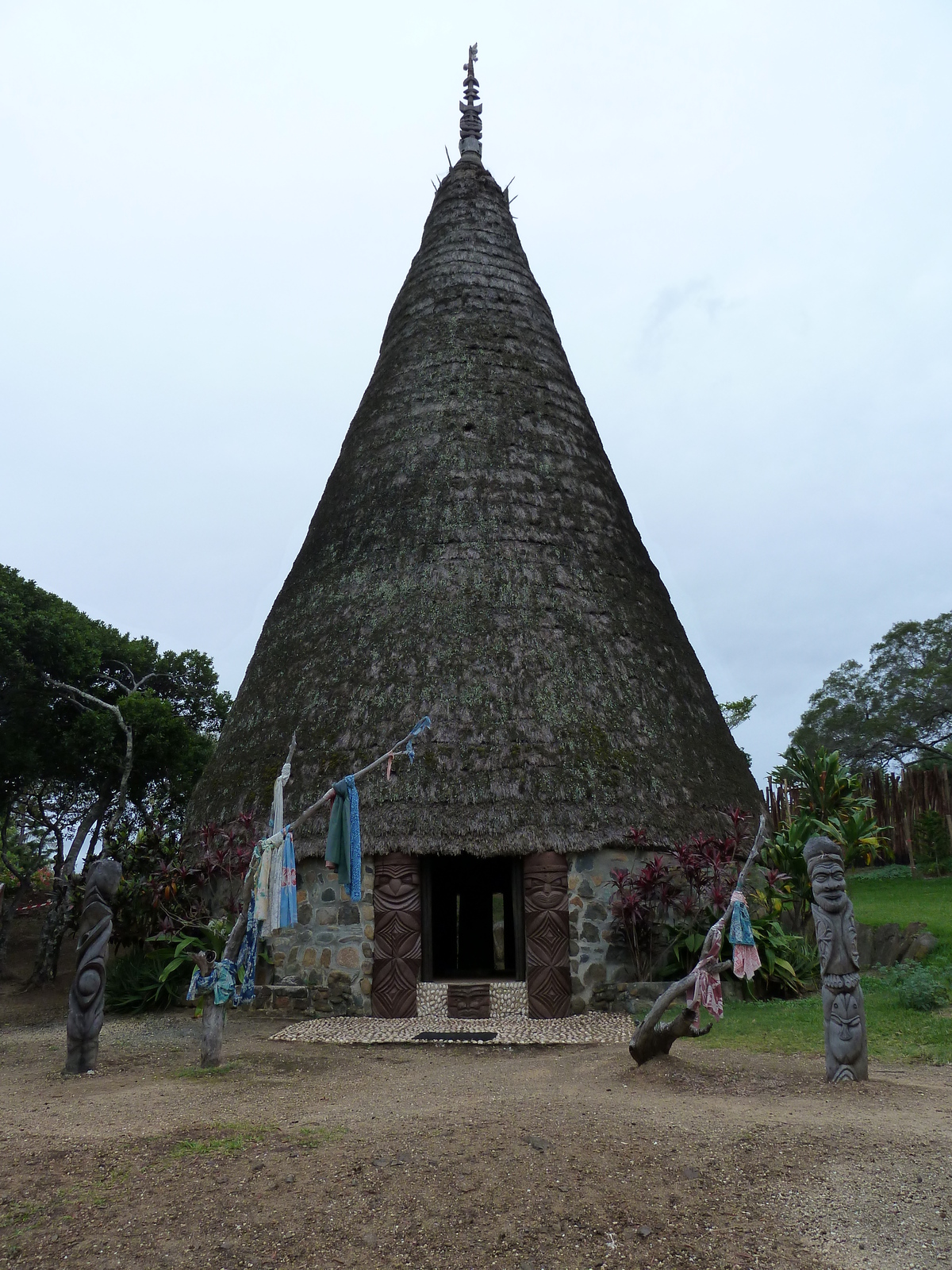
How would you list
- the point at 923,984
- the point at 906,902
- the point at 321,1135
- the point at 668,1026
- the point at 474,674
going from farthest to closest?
the point at 906,902 → the point at 474,674 → the point at 923,984 → the point at 668,1026 → the point at 321,1135

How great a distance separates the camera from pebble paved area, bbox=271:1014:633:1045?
34.4 ft

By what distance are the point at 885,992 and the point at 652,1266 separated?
8.53 m

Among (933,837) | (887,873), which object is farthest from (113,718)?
(933,837)

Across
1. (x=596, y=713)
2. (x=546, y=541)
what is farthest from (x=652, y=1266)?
(x=546, y=541)

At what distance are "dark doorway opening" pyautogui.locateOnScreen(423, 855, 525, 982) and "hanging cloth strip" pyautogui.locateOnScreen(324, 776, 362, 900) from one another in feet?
12.4

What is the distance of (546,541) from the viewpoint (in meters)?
14.8

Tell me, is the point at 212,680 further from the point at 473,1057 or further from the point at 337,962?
the point at 473,1057

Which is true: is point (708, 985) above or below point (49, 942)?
below

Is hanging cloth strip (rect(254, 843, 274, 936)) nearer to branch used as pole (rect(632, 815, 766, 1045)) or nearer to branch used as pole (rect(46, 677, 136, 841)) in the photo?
branch used as pole (rect(632, 815, 766, 1045))

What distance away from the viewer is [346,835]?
31.1 feet

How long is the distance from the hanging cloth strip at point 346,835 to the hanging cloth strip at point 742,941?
3630 mm

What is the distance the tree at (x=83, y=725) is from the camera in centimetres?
1794

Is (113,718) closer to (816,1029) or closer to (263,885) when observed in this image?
(263,885)

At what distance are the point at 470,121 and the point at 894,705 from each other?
23674 millimetres
